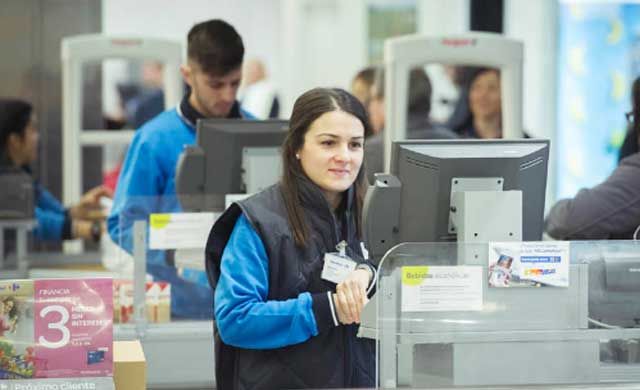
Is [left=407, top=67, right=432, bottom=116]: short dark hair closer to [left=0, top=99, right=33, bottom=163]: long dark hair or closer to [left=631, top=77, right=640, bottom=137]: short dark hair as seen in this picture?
[left=0, top=99, right=33, bottom=163]: long dark hair

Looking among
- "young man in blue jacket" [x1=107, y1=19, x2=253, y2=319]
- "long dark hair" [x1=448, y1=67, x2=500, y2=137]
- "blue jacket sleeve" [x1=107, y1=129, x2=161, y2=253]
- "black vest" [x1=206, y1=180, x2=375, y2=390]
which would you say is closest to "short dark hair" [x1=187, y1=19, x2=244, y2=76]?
"young man in blue jacket" [x1=107, y1=19, x2=253, y2=319]

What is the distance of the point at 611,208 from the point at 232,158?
4.03 ft

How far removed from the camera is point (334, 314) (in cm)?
304

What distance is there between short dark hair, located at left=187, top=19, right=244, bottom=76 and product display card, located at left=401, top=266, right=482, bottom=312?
178cm

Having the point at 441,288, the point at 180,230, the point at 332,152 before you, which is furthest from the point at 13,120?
the point at 441,288

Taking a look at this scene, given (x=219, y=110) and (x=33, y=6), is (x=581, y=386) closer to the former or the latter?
(x=219, y=110)

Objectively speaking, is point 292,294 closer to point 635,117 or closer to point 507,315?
point 507,315

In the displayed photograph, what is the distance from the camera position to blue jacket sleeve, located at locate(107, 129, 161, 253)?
13.5ft

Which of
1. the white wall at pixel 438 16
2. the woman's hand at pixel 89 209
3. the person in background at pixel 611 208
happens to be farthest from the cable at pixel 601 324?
the white wall at pixel 438 16

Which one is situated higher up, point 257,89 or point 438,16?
point 438,16

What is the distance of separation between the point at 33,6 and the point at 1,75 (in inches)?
17.3

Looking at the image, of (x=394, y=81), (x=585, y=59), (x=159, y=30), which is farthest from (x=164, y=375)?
(x=159, y=30)

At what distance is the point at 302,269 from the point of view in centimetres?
314

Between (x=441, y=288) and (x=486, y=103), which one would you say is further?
(x=486, y=103)
